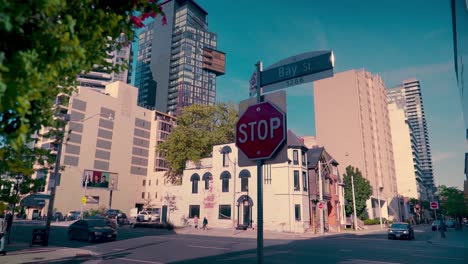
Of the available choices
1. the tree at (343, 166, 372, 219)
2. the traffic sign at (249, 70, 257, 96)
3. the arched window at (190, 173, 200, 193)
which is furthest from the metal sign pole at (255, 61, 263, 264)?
the tree at (343, 166, 372, 219)

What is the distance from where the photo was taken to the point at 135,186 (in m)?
81.8

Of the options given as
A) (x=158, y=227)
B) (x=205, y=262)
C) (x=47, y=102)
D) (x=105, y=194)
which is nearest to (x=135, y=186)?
(x=105, y=194)

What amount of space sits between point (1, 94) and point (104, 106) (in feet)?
259

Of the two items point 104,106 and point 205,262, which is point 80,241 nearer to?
point 205,262

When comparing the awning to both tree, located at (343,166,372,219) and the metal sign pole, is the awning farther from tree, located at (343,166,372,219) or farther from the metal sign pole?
the metal sign pole

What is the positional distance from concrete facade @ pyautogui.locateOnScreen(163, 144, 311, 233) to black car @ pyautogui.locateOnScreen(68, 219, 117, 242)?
765 inches

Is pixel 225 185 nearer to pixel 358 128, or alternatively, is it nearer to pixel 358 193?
pixel 358 193

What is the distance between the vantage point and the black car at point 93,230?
803 inches

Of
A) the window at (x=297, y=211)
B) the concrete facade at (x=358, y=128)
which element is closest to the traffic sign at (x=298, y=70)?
the window at (x=297, y=211)

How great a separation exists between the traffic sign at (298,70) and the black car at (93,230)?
1915 cm

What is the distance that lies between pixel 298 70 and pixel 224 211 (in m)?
36.6

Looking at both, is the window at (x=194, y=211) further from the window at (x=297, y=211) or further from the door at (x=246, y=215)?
the window at (x=297, y=211)

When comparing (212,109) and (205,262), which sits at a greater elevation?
(212,109)

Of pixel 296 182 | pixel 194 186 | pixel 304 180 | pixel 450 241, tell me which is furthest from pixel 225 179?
pixel 450 241
